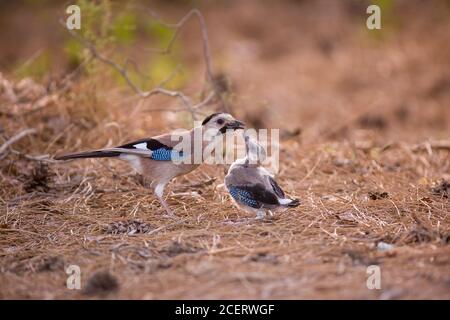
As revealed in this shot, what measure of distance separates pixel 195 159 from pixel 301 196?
0.99m

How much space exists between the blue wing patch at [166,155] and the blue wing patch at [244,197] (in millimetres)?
687

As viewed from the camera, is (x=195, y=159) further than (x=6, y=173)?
No

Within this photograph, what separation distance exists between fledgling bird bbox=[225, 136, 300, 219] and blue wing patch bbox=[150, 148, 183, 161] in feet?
1.74

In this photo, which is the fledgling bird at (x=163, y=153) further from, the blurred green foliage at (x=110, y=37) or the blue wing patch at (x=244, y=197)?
the blurred green foliage at (x=110, y=37)

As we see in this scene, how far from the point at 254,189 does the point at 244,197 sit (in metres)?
0.14

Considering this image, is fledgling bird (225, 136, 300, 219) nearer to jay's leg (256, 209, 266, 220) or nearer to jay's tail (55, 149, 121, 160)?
jay's leg (256, 209, 266, 220)

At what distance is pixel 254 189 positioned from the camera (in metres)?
5.35

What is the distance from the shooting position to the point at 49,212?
595 cm

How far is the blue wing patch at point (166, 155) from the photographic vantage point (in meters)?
5.99

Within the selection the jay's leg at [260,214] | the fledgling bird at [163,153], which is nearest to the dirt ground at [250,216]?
the jay's leg at [260,214]

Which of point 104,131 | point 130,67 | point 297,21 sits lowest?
point 104,131

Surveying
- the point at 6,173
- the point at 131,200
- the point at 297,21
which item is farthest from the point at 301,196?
the point at 297,21

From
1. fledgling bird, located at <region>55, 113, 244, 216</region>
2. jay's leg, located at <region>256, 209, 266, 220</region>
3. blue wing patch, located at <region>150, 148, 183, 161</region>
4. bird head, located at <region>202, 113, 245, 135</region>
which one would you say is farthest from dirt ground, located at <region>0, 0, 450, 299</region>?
bird head, located at <region>202, 113, 245, 135</region>
